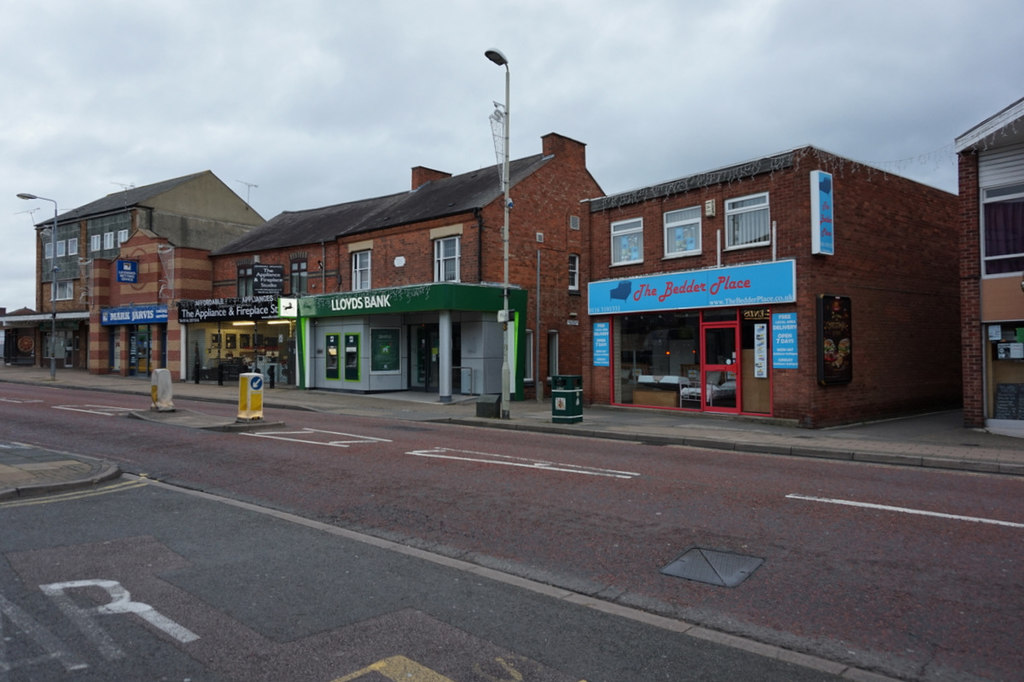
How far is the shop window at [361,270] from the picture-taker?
94.7 ft

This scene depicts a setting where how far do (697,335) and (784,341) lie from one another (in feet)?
8.60

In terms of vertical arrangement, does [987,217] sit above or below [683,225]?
below

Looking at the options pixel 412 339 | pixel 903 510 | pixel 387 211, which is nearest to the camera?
pixel 903 510

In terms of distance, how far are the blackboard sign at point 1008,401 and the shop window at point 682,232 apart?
25.0ft

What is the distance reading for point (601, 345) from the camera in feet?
70.1

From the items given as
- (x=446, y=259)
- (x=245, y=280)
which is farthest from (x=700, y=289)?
(x=245, y=280)

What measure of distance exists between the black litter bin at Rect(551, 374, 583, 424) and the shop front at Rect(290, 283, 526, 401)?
6.81 m

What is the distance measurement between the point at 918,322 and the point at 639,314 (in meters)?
7.81

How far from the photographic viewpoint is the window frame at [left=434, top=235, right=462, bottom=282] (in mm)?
25609

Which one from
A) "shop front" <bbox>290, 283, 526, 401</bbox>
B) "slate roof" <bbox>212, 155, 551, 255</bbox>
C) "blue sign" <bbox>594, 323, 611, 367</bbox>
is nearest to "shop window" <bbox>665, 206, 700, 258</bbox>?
"blue sign" <bbox>594, 323, 611, 367</bbox>

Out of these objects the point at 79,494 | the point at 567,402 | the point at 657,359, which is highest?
the point at 657,359

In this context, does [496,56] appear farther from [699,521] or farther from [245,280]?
[245,280]

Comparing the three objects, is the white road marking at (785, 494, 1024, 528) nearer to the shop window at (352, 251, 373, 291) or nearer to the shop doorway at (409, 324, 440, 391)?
the shop doorway at (409, 324, 440, 391)

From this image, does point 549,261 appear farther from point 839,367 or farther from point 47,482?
point 47,482
